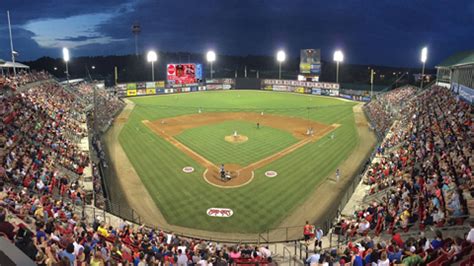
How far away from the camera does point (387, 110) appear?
155 ft

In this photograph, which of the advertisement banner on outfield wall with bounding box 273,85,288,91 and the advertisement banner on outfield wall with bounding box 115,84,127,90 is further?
the advertisement banner on outfield wall with bounding box 273,85,288,91

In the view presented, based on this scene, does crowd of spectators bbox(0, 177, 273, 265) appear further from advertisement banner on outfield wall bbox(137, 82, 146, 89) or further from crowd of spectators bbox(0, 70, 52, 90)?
advertisement banner on outfield wall bbox(137, 82, 146, 89)

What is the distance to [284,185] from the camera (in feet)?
80.0

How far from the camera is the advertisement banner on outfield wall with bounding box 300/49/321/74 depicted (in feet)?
247

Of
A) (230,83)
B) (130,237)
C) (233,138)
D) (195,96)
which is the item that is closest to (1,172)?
(130,237)

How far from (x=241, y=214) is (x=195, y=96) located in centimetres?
5966

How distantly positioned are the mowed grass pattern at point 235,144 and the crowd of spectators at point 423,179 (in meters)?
10.5

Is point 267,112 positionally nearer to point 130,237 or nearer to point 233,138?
point 233,138

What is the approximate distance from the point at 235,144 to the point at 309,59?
47.4 meters

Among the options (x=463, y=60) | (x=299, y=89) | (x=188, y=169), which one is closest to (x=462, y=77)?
(x=463, y=60)

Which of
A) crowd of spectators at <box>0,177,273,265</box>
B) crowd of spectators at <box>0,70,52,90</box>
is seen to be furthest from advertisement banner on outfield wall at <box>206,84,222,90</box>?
crowd of spectators at <box>0,177,273,265</box>

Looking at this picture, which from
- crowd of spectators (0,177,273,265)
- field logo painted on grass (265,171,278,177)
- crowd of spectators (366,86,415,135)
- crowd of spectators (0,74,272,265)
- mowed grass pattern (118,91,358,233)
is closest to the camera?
crowd of spectators (0,74,272,265)

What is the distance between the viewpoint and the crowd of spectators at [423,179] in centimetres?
1373

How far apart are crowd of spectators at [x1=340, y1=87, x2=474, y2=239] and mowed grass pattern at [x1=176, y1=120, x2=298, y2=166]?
10498 mm
